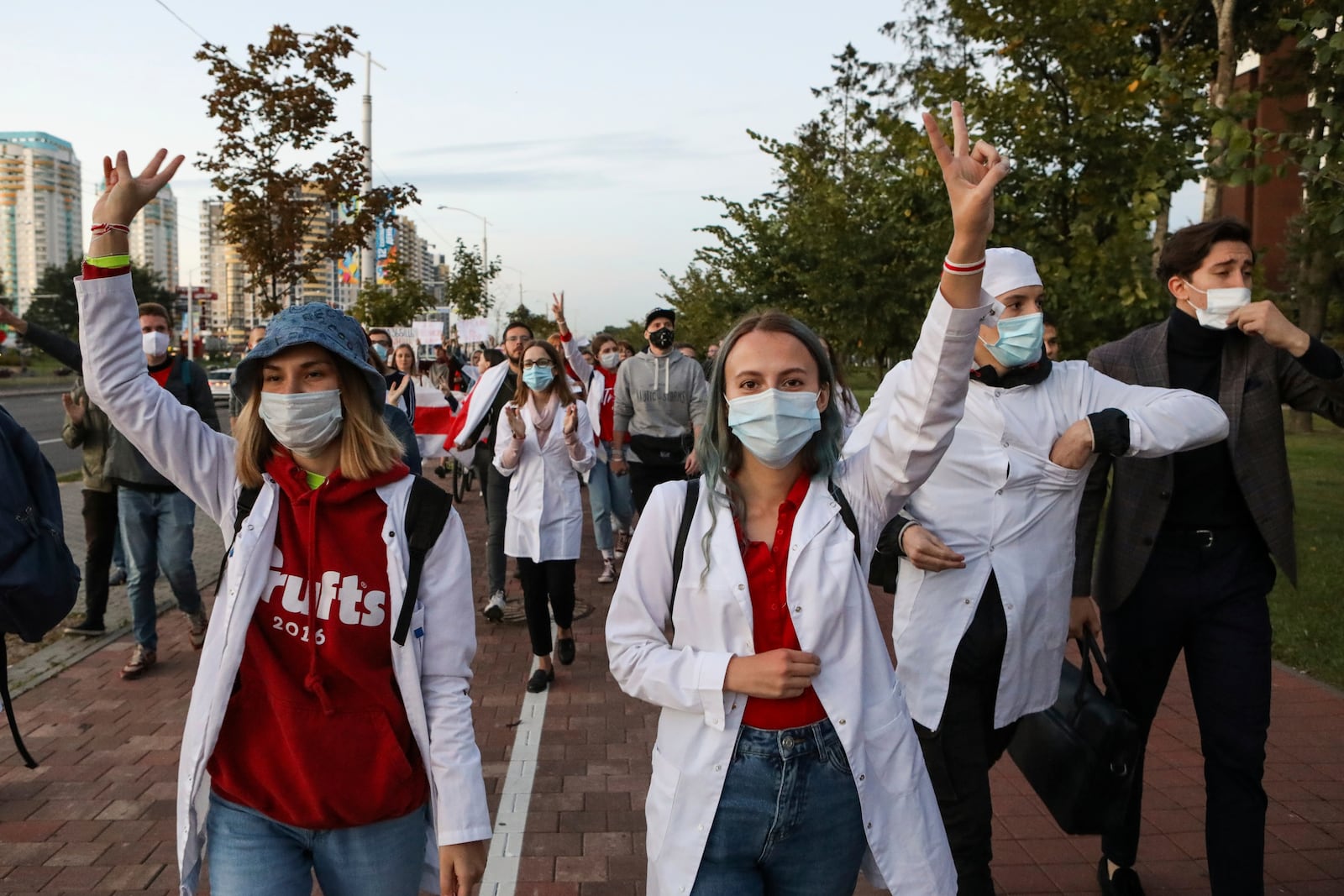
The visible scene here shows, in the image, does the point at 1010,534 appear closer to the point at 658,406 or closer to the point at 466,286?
the point at 658,406

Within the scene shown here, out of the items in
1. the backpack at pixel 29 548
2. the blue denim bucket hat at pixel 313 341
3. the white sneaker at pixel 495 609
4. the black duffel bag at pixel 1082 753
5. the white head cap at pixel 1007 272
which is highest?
the white head cap at pixel 1007 272

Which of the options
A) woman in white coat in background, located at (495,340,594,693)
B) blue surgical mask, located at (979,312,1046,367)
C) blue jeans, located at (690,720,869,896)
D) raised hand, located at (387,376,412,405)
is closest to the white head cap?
blue surgical mask, located at (979,312,1046,367)

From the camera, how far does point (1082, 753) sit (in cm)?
330

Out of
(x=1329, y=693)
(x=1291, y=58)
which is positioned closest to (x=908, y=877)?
(x=1329, y=693)

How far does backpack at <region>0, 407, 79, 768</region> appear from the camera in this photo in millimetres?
3510

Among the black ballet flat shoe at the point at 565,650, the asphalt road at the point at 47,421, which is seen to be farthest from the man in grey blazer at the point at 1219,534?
the asphalt road at the point at 47,421

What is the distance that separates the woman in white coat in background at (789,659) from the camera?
225 cm

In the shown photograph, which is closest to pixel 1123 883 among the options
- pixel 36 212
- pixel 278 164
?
pixel 278 164

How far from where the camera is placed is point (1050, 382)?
348 cm

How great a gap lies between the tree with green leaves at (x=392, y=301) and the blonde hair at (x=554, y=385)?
1686cm

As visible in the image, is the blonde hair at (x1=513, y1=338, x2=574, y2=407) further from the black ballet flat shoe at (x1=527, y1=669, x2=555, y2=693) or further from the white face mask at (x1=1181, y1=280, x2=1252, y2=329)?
the white face mask at (x1=1181, y1=280, x2=1252, y2=329)

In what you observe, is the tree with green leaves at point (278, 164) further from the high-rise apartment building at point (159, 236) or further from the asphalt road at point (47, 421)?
the high-rise apartment building at point (159, 236)

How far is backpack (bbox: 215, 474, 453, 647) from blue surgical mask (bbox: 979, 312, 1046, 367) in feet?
5.63

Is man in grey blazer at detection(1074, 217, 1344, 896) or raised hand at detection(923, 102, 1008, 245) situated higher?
raised hand at detection(923, 102, 1008, 245)
